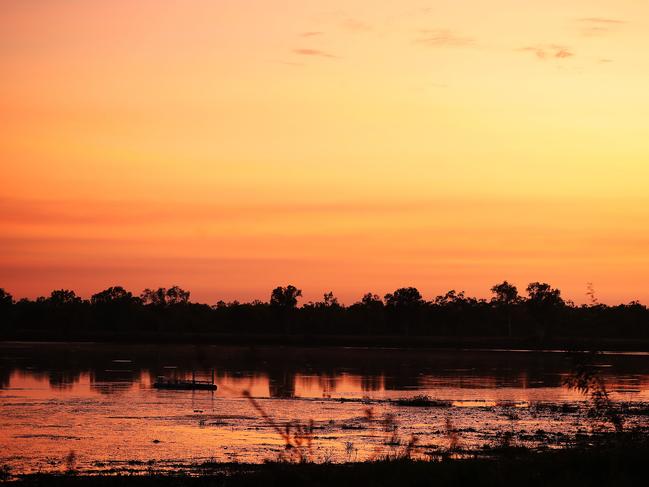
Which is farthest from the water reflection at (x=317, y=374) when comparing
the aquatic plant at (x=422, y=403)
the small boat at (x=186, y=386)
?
the aquatic plant at (x=422, y=403)

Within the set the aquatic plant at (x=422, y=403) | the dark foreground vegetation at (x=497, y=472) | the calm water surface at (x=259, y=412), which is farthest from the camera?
the aquatic plant at (x=422, y=403)

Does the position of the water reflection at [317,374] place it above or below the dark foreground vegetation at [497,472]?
below

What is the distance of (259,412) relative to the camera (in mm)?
33750

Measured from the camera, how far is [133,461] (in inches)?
1414

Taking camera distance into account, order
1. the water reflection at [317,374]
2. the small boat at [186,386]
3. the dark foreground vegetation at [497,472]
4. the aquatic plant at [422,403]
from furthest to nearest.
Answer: the water reflection at [317,374] → the small boat at [186,386] → the aquatic plant at [422,403] → the dark foreground vegetation at [497,472]

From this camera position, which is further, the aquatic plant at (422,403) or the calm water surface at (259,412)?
the aquatic plant at (422,403)

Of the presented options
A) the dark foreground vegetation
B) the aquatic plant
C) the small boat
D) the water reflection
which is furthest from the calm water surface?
the dark foreground vegetation

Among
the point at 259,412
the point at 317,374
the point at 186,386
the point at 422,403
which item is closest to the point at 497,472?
the point at 259,412

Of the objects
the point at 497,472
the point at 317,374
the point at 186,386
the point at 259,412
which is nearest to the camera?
the point at 497,472

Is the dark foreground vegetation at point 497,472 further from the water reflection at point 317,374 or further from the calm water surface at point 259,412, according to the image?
the water reflection at point 317,374

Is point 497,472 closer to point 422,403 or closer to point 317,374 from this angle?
point 422,403

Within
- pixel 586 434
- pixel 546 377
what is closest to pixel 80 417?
pixel 586 434

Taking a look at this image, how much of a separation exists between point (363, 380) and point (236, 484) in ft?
221

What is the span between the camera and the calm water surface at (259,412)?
38.2m
